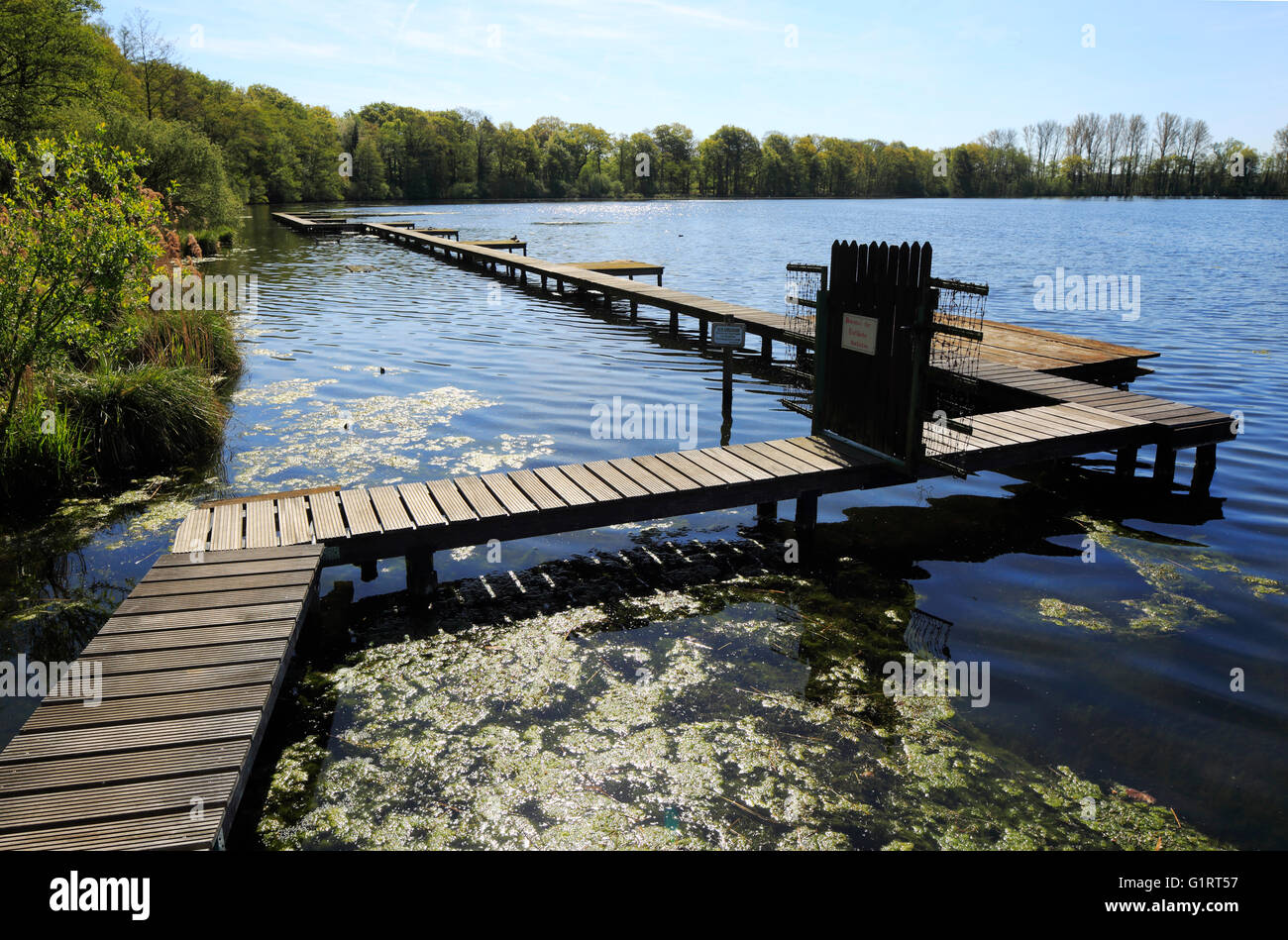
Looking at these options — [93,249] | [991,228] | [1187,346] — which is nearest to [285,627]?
[93,249]

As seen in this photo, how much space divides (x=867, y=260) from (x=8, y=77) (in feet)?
120

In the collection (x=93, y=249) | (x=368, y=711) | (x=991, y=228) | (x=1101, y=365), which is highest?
(x=991, y=228)

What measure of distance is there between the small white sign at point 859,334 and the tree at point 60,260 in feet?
21.1

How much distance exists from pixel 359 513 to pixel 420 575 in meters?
0.61

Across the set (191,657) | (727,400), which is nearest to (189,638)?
(191,657)

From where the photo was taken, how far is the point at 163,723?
3.60 metres

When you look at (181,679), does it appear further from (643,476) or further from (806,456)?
(806,456)

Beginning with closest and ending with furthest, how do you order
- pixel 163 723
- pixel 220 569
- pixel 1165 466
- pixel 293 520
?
1. pixel 163 723
2. pixel 220 569
3. pixel 293 520
4. pixel 1165 466

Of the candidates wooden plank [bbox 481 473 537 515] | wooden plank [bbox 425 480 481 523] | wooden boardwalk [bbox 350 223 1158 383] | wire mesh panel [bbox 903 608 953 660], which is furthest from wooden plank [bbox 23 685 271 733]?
wooden boardwalk [bbox 350 223 1158 383]

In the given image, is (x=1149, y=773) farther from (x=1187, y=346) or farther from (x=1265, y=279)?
(x=1265, y=279)

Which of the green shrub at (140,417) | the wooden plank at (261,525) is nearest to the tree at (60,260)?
the green shrub at (140,417)

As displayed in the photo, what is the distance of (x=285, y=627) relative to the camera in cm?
445

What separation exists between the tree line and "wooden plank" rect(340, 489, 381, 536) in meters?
29.0

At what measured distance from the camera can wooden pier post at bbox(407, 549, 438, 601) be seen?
230 inches
